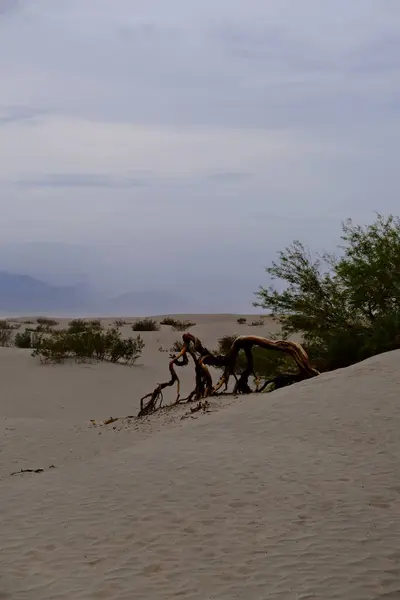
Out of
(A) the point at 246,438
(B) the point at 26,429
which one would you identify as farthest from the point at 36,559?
(B) the point at 26,429

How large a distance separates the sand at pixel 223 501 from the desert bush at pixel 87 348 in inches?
342

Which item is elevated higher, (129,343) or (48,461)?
(129,343)

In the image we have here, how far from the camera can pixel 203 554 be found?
16.2 ft

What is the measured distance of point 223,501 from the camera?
6.01m

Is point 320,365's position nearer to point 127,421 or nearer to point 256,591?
point 127,421

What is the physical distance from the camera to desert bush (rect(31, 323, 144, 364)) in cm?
1977

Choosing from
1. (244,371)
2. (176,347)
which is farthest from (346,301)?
(176,347)

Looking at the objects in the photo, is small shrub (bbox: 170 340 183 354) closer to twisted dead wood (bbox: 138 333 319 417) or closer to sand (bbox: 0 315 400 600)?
twisted dead wood (bbox: 138 333 319 417)

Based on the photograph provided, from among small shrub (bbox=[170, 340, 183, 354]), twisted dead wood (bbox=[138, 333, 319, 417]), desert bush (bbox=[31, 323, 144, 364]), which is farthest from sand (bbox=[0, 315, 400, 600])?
small shrub (bbox=[170, 340, 183, 354])

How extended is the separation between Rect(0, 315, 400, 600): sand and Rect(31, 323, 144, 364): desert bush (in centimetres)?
869

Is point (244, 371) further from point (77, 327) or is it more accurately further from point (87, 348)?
point (77, 327)

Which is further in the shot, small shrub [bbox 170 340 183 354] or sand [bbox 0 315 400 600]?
small shrub [bbox 170 340 183 354]

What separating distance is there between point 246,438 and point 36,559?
357 cm

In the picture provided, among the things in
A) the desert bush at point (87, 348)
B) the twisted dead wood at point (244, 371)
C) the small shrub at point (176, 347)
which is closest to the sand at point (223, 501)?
the twisted dead wood at point (244, 371)
